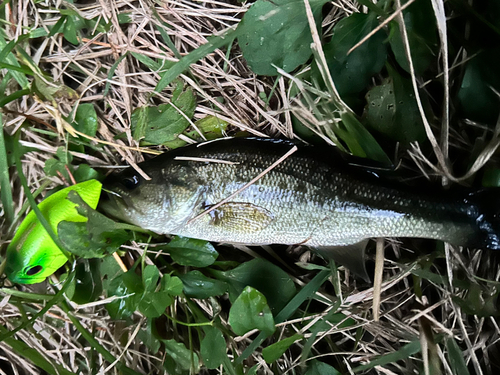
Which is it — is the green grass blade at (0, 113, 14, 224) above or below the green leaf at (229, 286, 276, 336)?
above

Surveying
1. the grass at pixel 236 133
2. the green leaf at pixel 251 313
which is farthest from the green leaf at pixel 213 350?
the green leaf at pixel 251 313

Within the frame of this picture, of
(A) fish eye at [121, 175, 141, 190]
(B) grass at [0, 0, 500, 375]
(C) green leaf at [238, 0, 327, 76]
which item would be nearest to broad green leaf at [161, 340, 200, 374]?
(B) grass at [0, 0, 500, 375]

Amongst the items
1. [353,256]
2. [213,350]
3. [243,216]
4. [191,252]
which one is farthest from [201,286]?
[353,256]

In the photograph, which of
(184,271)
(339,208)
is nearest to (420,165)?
(339,208)

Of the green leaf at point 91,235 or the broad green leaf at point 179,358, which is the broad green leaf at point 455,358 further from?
the green leaf at point 91,235

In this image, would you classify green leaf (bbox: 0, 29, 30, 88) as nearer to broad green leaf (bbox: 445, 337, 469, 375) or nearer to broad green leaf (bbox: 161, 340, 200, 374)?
broad green leaf (bbox: 161, 340, 200, 374)

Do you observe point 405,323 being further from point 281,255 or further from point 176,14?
point 176,14

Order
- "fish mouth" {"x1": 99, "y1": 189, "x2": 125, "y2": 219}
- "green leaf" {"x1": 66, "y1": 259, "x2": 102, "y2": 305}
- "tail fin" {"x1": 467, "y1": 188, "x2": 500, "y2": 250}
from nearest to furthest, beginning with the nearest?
1. "tail fin" {"x1": 467, "y1": 188, "x2": 500, "y2": 250}
2. "fish mouth" {"x1": 99, "y1": 189, "x2": 125, "y2": 219}
3. "green leaf" {"x1": 66, "y1": 259, "x2": 102, "y2": 305}
